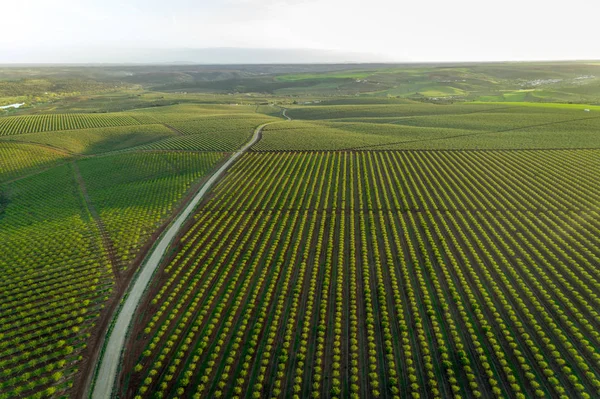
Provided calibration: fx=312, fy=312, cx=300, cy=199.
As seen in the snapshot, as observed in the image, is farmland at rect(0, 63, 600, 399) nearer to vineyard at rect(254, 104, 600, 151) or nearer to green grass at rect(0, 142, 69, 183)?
green grass at rect(0, 142, 69, 183)

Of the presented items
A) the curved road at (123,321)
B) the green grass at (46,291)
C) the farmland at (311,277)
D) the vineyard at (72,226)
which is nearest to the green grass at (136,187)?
the vineyard at (72,226)

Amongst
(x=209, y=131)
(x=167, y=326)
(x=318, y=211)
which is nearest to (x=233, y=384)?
(x=167, y=326)

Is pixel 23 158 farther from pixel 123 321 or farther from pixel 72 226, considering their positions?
pixel 123 321

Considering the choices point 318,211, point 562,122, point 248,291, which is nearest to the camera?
point 248,291

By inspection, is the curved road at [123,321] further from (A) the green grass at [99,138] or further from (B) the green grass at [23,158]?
(A) the green grass at [99,138]

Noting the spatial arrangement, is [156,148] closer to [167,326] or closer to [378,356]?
[167,326]
